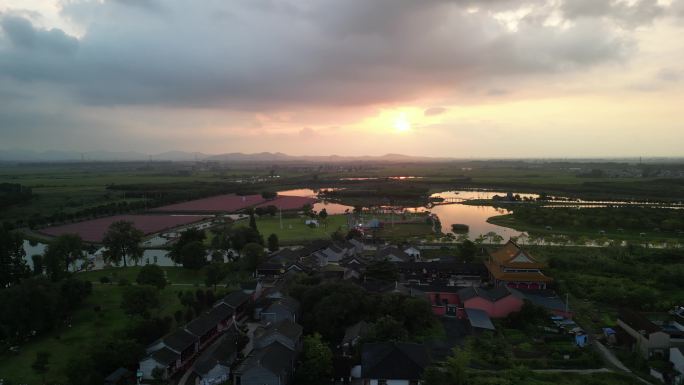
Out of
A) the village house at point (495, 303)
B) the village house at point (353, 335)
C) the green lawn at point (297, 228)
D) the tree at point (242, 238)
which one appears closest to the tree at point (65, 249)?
the tree at point (242, 238)

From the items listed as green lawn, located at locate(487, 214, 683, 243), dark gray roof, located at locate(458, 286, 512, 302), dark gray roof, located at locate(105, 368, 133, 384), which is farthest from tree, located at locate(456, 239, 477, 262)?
dark gray roof, located at locate(105, 368, 133, 384)

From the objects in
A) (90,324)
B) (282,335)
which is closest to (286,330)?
(282,335)

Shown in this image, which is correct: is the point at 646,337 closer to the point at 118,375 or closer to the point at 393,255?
the point at 393,255

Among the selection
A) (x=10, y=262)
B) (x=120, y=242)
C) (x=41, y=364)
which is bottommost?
(x=41, y=364)

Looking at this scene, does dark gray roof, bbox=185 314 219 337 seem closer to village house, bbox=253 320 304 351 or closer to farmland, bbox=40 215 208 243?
village house, bbox=253 320 304 351

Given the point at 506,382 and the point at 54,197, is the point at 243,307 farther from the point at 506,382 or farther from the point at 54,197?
the point at 54,197
